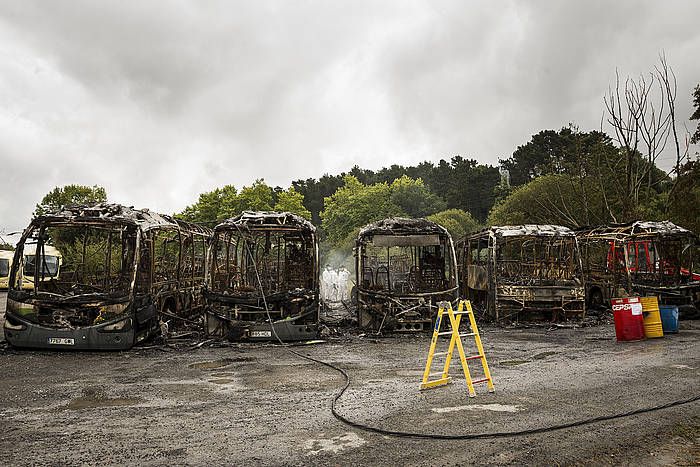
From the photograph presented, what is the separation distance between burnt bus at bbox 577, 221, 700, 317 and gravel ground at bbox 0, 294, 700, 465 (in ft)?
18.0

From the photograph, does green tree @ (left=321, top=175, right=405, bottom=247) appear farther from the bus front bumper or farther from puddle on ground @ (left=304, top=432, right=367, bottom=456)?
puddle on ground @ (left=304, top=432, right=367, bottom=456)

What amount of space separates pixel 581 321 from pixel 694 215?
37.2 ft

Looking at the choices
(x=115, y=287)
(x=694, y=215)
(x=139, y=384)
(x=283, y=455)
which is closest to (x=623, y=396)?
(x=283, y=455)

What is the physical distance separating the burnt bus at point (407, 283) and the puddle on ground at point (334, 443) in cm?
802

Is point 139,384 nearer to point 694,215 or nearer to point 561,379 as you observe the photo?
point 561,379

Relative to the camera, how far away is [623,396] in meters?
6.86

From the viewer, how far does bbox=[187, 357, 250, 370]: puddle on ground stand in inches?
374

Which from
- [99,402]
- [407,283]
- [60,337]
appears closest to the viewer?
[99,402]

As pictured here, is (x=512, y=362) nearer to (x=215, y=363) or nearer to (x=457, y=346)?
(x=457, y=346)

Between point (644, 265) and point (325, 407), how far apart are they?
15.4 metres

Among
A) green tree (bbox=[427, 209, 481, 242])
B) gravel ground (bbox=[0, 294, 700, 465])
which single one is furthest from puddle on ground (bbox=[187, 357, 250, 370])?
green tree (bbox=[427, 209, 481, 242])

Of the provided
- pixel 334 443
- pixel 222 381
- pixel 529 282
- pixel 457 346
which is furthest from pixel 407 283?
pixel 334 443

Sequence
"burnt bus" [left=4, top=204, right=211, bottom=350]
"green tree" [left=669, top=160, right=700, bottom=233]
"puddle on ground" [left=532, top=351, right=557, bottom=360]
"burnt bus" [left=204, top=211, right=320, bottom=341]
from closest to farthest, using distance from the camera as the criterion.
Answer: "puddle on ground" [left=532, top=351, right=557, bottom=360], "burnt bus" [left=4, top=204, right=211, bottom=350], "burnt bus" [left=204, top=211, right=320, bottom=341], "green tree" [left=669, top=160, right=700, bottom=233]

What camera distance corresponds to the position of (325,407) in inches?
260
